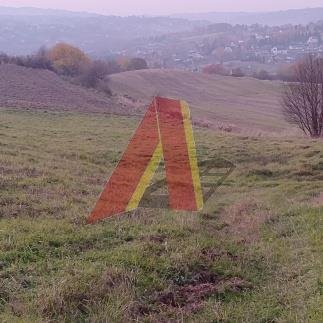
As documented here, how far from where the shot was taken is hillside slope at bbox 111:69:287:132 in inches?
2191

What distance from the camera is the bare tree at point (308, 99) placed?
1131 inches

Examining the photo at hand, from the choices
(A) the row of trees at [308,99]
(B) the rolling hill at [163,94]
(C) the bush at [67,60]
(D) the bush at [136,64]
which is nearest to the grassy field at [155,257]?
(A) the row of trees at [308,99]

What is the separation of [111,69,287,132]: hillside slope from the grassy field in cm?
3903

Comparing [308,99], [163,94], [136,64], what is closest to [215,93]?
[163,94]

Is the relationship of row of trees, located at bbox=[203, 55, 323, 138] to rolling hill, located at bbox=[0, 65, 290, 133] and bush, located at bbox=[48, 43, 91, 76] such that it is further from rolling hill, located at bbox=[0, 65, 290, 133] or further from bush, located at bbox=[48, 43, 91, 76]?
bush, located at bbox=[48, 43, 91, 76]

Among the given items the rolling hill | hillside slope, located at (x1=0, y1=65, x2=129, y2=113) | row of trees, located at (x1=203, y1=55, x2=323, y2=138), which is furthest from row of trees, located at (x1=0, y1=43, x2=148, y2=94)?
row of trees, located at (x1=203, y1=55, x2=323, y2=138)

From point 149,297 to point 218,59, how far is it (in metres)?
166

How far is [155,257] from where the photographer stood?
6.89 metres

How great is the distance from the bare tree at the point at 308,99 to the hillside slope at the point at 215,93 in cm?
1740

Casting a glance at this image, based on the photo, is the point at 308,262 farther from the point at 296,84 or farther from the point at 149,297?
the point at 296,84
